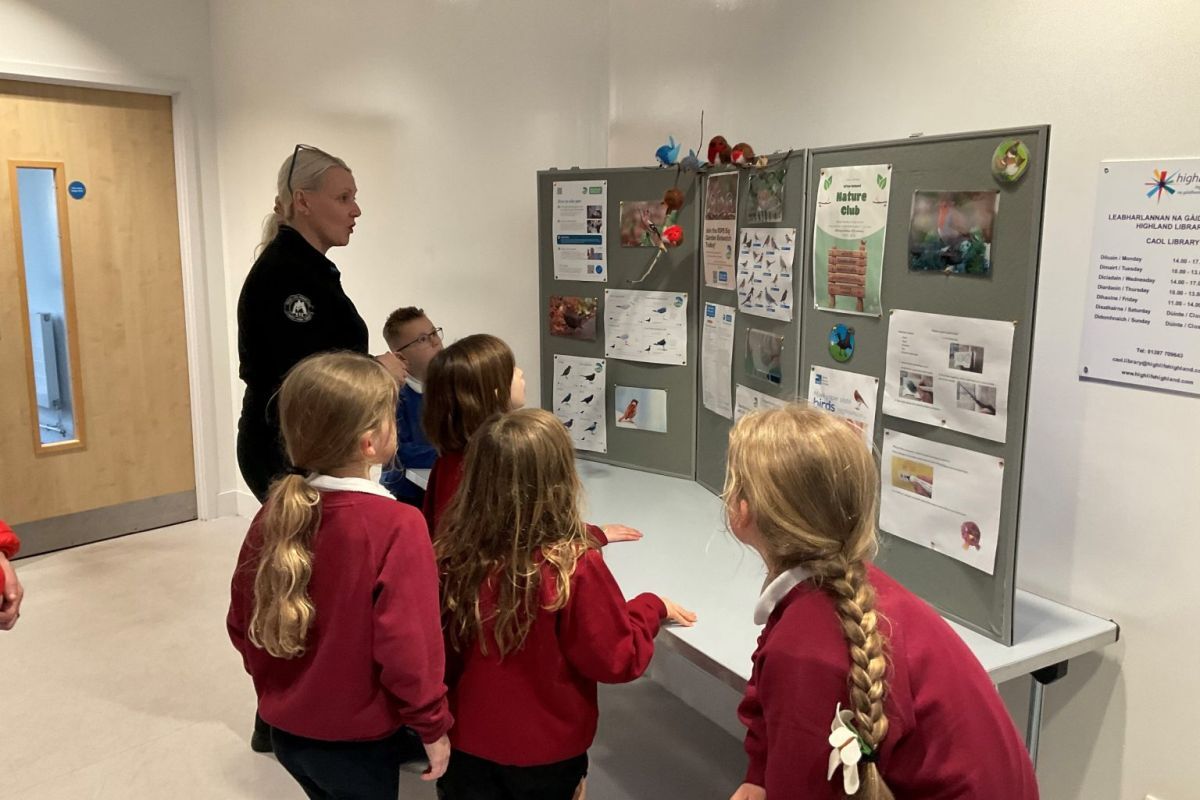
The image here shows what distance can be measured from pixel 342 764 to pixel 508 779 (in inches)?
11.7

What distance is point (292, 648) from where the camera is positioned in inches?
57.0

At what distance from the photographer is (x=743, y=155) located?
7.18 feet

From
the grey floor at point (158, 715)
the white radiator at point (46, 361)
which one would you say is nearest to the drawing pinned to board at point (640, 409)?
the grey floor at point (158, 715)

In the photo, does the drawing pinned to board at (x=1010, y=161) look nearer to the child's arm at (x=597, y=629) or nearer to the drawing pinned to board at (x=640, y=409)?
the child's arm at (x=597, y=629)

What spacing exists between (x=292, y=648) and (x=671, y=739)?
5.03 ft

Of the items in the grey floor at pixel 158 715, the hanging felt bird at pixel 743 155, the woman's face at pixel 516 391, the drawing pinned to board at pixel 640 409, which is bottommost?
the grey floor at pixel 158 715

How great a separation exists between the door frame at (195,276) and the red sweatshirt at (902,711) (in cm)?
391

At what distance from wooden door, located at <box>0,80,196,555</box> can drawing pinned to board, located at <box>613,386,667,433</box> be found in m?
2.61

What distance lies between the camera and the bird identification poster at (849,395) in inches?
70.6

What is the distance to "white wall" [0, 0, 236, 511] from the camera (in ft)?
12.2

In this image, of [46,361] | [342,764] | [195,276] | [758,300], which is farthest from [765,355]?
[46,361]

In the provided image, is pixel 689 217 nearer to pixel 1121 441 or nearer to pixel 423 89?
pixel 1121 441

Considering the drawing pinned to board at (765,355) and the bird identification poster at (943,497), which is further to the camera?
the drawing pinned to board at (765,355)

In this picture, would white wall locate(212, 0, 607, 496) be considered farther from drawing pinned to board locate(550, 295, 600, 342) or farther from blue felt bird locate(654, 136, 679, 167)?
blue felt bird locate(654, 136, 679, 167)
